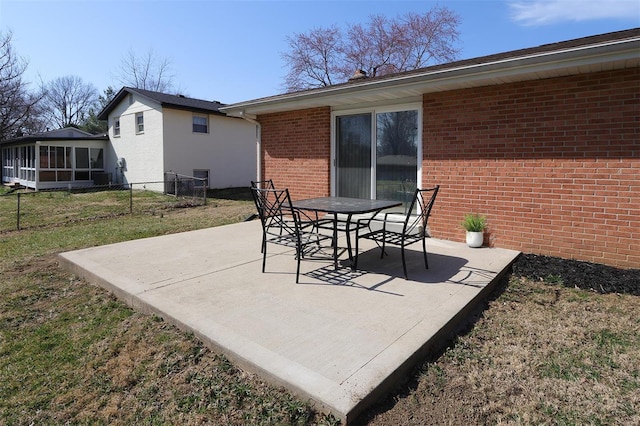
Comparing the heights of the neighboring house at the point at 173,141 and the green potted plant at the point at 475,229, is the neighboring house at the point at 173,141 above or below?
above

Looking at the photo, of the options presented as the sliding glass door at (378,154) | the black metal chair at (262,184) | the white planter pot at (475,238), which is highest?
the sliding glass door at (378,154)

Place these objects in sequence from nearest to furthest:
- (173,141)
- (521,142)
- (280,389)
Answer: (280,389) < (521,142) < (173,141)

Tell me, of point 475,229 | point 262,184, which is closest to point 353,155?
point 262,184

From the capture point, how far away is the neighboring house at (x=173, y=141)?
16.9 meters

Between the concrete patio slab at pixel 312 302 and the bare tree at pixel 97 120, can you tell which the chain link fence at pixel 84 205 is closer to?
the concrete patio slab at pixel 312 302

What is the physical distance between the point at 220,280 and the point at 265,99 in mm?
4681

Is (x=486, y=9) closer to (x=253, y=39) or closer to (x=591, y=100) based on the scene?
(x=253, y=39)

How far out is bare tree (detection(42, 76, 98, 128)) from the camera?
45059 mm

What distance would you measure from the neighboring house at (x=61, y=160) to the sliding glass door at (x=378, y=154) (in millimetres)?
16860

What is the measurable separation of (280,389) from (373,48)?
992 inches

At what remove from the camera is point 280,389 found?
2.31 m

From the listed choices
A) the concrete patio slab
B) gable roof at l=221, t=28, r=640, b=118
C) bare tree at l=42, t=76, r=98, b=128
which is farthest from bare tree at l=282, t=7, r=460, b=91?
bare tree at l=42, t=76, r=98, b=128

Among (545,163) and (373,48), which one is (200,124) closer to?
(373,48)

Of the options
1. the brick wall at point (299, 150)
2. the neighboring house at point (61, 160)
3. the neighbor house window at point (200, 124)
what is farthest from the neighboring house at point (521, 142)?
the neighboring house at point (61, 160)
